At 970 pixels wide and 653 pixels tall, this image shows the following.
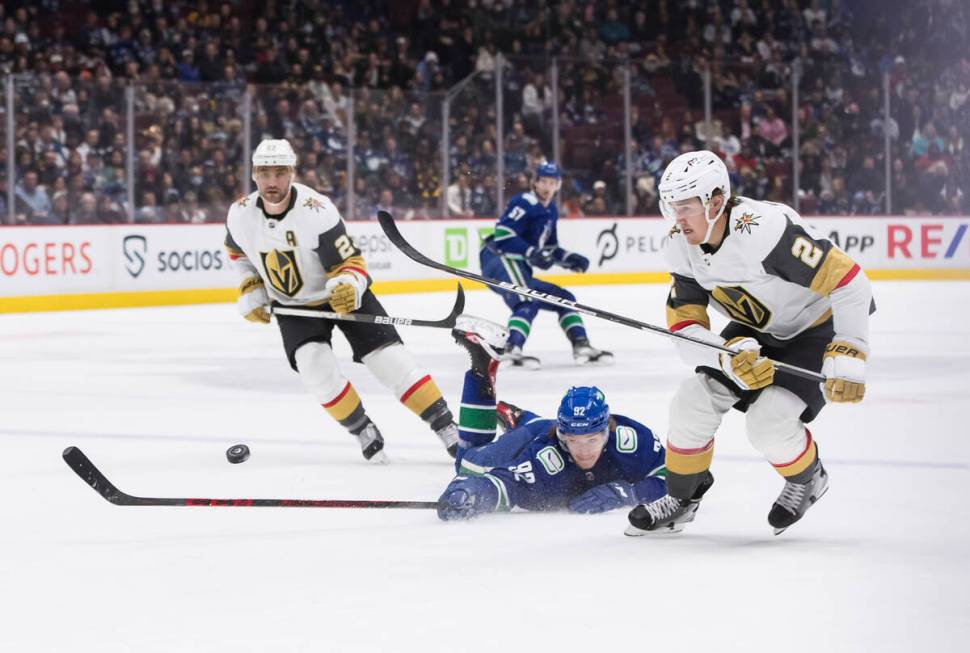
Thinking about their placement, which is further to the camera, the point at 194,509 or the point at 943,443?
the point at 943,443

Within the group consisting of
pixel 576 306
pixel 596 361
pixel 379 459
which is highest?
pixel 576 306

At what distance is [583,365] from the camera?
8.10 meters

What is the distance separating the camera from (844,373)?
3.47 metres

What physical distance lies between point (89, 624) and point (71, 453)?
3.58 feet

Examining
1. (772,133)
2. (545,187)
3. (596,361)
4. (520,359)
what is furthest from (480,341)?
(772,133)

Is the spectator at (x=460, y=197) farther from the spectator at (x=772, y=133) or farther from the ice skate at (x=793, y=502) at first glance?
the ice skate at (x=793, y=502)

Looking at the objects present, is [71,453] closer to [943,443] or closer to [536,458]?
[536,458]

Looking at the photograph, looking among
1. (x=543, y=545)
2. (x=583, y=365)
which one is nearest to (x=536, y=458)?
(x=543, y=545)

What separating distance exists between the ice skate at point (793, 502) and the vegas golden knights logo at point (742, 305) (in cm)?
40

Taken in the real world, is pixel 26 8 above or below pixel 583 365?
above

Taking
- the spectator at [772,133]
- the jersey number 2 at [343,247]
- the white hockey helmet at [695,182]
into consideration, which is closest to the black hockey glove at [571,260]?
the jersey number 2 at [343,247]

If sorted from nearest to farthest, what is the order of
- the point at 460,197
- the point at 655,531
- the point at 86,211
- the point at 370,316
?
1. the point at 655,531
2. the point at 370,316
3. the point at 86,211
4. the point at 460,197

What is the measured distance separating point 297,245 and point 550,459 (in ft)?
5.00

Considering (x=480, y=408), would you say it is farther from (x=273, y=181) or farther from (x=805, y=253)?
(x=805, y=253)
